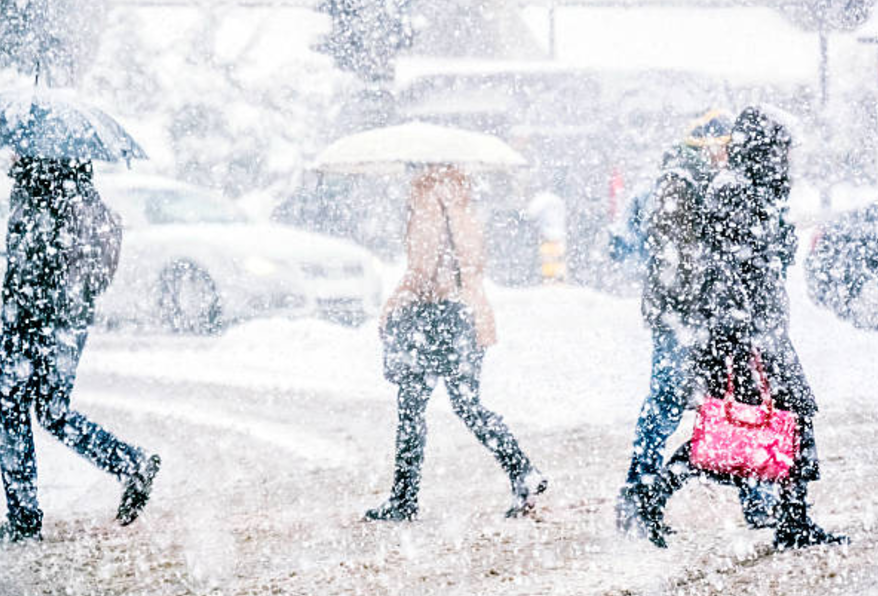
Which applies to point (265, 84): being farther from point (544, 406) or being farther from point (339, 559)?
point (339, 559)

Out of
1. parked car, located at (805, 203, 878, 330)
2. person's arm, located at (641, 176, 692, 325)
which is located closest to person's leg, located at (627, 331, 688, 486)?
person's arm, located at (641, 176, 692, 325)

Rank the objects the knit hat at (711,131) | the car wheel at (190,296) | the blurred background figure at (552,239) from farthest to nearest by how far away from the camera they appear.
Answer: the blurred background figure at (552,239) < the car wheel at (190,296) < the knit hat at (711,131)

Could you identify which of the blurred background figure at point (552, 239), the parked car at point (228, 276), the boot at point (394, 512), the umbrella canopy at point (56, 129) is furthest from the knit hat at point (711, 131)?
the blurred background figure at point (552, 239)

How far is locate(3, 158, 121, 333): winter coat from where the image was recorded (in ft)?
18.6

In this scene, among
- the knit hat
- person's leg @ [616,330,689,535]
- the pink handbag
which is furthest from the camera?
the knit hat

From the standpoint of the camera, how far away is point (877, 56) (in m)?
26.1

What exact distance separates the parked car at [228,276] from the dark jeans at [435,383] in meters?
6.98

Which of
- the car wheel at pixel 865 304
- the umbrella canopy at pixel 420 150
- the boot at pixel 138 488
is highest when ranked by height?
the umbrella canopy at pixel 420 150

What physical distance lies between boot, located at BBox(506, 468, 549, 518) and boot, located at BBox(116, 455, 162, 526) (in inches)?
57.3

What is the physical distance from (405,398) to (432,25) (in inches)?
892

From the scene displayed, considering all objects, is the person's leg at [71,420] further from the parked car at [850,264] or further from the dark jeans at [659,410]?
the parked car at [850,264]

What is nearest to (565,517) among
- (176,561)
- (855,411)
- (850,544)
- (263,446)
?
(850,544)

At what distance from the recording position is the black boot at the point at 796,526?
17.2 feet

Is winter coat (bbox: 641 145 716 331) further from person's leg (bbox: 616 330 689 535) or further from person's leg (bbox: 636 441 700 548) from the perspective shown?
person's leg (bbox: 636 441 700 548)
